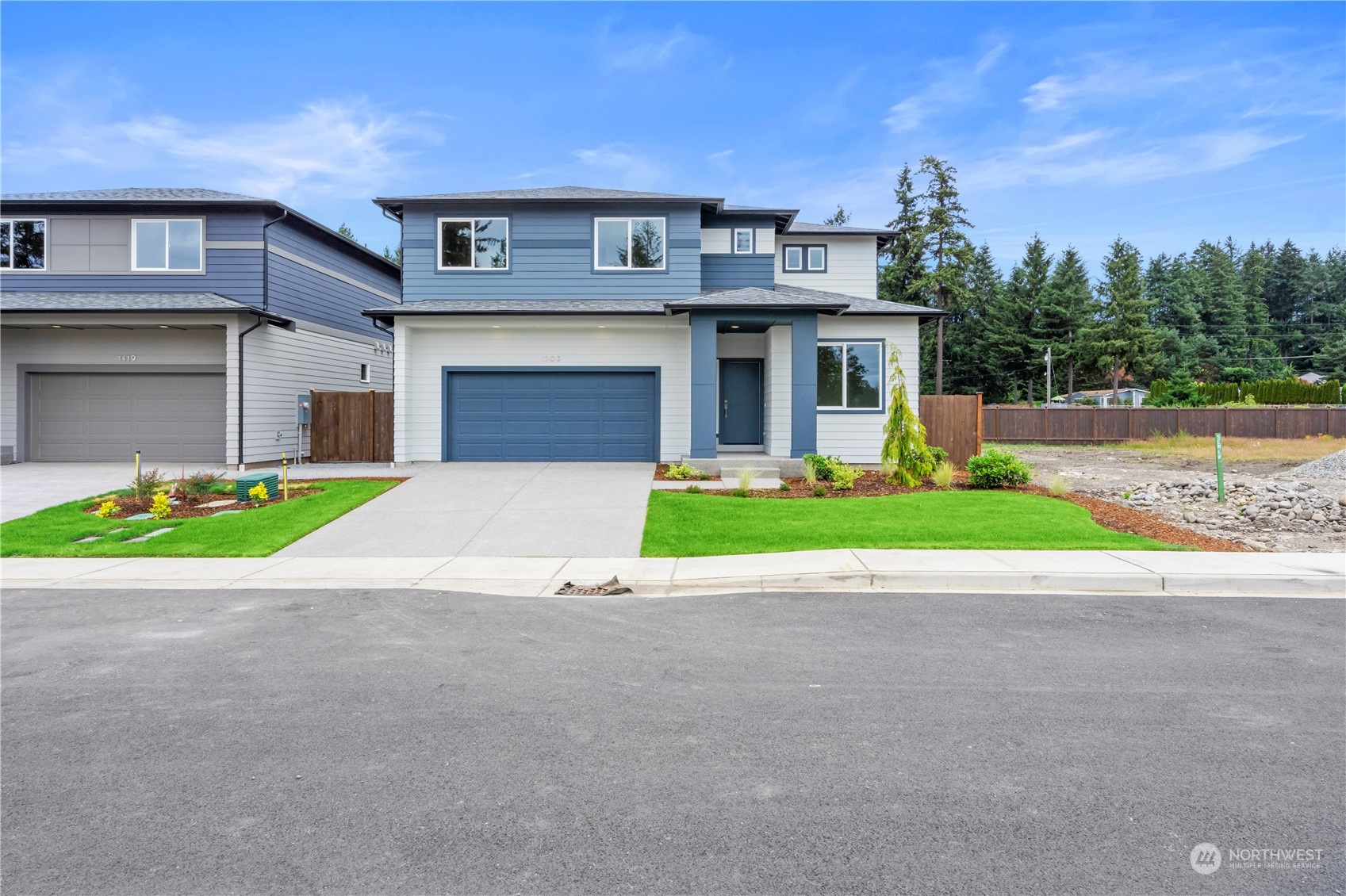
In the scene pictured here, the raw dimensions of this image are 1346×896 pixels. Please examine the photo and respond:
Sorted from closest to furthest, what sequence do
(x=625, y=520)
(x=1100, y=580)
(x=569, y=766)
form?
(x=569, y=766)
(x=1100, y=580)
(x=625, y=520)

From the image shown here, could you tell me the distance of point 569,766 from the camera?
386cm

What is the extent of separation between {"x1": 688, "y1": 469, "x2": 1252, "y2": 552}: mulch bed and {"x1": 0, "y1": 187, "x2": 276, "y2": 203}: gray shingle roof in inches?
606

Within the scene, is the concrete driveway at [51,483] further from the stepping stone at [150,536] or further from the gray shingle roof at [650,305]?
the gray shingle roof at [650,305]

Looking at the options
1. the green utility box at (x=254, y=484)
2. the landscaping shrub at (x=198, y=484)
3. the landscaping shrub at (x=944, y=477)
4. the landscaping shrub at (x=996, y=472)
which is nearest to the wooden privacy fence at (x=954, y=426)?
the landscaping shrub at (x=944, y=477)

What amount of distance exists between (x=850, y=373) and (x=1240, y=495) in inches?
349

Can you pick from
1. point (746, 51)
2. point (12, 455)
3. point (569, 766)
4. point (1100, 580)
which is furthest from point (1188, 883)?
point (12, 455)

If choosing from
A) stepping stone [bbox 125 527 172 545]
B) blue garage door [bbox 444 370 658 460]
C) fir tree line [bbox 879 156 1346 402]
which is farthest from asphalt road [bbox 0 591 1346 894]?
fir tree line [bbox 879 156 1346 402]

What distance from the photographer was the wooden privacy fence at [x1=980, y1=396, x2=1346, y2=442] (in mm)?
32844

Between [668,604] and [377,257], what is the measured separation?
75.9ft

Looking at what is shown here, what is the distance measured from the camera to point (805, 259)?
2233 centimetres

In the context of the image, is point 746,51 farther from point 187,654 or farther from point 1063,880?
point 1063,880

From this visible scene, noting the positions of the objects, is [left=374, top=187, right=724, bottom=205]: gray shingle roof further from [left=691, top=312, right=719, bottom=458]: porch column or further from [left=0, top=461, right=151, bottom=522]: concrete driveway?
[left=0, top=461, right=151, bottom=522]: concrete driveway

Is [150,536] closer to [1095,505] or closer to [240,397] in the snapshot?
[240,397]

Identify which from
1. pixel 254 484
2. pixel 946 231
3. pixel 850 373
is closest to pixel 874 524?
pixel 850 373
